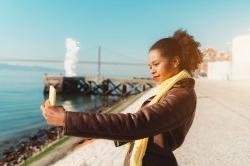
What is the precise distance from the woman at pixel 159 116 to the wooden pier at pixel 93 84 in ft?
167

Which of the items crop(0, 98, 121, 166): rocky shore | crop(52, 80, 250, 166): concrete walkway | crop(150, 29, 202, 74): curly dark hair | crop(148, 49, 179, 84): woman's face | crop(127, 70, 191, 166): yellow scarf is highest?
crop(150, 29, 202, 74): curly dark hair

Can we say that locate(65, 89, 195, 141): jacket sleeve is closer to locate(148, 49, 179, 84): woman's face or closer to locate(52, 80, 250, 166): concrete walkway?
locate(148, 49, 179, 84): woman's face

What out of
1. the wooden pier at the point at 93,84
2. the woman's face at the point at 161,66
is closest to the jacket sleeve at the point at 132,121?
the woman's face at the point at 161,66

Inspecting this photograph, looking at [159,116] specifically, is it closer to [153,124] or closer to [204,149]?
[153,124]

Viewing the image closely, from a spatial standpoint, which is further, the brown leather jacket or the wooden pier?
the wooden pier

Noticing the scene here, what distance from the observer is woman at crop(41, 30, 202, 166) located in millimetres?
1794

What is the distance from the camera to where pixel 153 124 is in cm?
189

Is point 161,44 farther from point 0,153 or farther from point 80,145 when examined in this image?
point 0,153

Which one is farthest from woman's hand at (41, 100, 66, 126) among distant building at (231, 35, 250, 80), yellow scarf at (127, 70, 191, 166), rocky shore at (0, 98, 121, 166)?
distant building at (231, 35, 250, 80)

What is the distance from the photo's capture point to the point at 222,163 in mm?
6629

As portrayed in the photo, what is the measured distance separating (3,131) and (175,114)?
Result: 22369 millimetres

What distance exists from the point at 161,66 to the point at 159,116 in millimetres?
425

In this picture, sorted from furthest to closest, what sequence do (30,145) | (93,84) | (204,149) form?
(93,84), (30,145), (204,149)

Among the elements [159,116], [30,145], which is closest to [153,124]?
[159,116]
